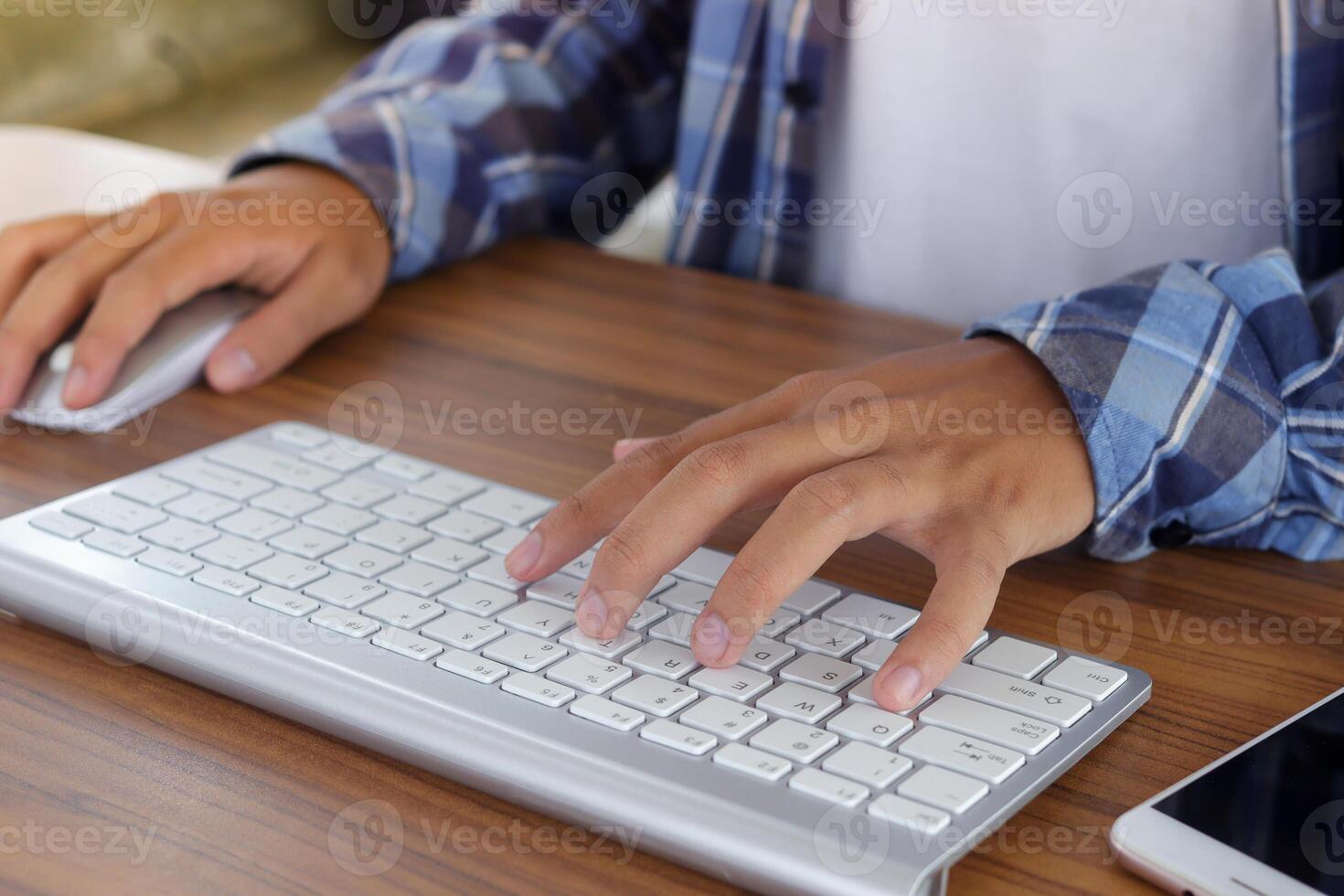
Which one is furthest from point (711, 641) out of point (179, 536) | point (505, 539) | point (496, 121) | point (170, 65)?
point (170, 65)

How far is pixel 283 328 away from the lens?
71 centimetres

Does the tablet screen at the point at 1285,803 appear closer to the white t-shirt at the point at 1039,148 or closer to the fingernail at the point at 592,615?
the fingernail at the point at 592,615

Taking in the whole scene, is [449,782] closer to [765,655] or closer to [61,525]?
[765,655]

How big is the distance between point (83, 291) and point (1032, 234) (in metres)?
0.64

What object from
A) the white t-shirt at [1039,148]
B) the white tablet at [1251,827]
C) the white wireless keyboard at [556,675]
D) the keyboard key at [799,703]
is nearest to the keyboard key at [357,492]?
the white wireless keyboard at [556,675]

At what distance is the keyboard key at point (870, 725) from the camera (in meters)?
0.39

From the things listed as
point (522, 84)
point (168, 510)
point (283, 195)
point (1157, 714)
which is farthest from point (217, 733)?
point (522, 84)

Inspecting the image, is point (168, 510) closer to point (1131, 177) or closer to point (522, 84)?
point (522, 84)

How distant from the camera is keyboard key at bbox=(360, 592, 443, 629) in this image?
0.45 metres

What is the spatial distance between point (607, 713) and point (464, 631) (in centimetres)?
7

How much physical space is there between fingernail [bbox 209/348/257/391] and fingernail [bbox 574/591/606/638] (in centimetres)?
32

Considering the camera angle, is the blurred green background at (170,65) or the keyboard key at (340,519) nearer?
the keyboard key at (340,519)

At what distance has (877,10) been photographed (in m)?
0.94

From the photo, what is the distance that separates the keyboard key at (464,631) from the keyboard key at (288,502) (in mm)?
108
